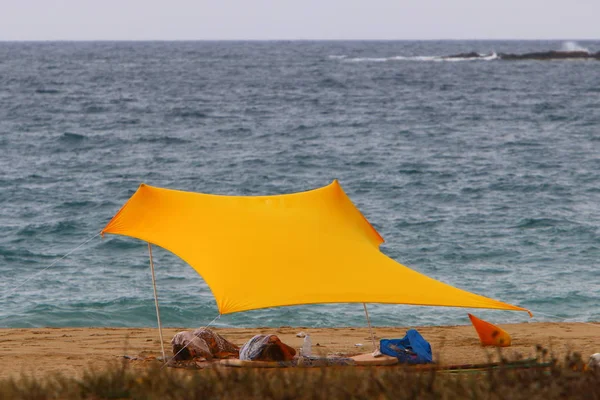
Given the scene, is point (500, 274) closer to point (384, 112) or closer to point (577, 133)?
point (577, 133)

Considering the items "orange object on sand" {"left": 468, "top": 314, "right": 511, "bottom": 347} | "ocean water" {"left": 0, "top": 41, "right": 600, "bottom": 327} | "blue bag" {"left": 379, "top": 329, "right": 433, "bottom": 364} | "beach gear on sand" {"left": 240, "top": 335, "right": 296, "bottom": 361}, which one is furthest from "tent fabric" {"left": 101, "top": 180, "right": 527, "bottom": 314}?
"orange object on sand" {"left": 468, "top": 314, "right": 511, "bottom": 347}

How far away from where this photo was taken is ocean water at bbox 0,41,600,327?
1719 cm

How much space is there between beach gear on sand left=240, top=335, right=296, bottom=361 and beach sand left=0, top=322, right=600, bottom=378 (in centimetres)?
59

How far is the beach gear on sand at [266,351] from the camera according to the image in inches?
415

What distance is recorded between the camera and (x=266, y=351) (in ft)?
34.7

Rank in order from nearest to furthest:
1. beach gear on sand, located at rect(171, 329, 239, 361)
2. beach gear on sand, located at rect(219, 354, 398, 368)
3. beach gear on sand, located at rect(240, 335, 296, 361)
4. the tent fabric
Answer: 1. the tent fabric
2. beach gear on sand, located at rect(219, 354, 398, 368)
3. beach gear on sand, located at rect(240, 335, 296, 361)
4. beach gear on sand, located at rect(171, 329, 239, 361)

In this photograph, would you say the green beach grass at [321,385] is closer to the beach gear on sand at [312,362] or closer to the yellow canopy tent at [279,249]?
the yellow canopy tent at [279,249]

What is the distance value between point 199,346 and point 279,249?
170 cm

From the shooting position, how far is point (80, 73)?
9438 centimetres

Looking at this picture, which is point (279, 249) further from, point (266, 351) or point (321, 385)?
point (321, 385)

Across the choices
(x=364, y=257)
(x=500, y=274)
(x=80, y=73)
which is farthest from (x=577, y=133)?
(x=80, y=73)

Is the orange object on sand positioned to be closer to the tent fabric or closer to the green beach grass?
the tent fabric

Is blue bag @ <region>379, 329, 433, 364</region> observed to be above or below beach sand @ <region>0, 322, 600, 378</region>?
above

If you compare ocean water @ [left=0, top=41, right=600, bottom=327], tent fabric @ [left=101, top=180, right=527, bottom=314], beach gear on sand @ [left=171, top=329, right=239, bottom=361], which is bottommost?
ocean water @ [left=0, top=41, right=600, bottom=327]
